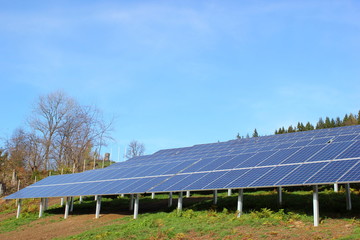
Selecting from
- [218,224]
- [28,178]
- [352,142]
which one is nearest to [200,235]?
[218,224]

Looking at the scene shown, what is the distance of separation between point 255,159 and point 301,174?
227 inches

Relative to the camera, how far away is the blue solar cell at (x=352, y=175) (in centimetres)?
1577

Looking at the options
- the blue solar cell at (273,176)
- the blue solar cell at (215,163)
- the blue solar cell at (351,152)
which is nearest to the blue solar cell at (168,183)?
the blue solar cell at (215,163)

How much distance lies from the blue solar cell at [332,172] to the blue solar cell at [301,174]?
0.35 metres

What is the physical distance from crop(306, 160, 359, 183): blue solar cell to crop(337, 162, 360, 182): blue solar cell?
0.76 ft

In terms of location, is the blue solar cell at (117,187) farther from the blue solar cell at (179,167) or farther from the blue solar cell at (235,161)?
the blue solar cell at (235,161)

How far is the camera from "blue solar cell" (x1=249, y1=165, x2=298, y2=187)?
18938 millimetres

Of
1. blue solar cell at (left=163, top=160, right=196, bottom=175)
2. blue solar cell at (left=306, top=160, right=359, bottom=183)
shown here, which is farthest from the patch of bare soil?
blue solar cell at (left=306, top=160, right=359, bottom=183)

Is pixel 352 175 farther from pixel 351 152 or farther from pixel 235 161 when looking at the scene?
pixel 235 161

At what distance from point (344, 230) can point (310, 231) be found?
136 centimetres

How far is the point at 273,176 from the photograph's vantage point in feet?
64.6

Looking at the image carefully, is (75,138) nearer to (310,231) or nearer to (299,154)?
(299,154)

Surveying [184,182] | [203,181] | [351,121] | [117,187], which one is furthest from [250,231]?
[351,121]

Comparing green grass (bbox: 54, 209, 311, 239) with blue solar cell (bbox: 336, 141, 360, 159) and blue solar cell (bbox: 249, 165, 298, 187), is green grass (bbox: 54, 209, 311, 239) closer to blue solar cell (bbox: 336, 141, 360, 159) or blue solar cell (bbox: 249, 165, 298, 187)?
blue solar cell (bbox: 249, 165, 298, 187)
